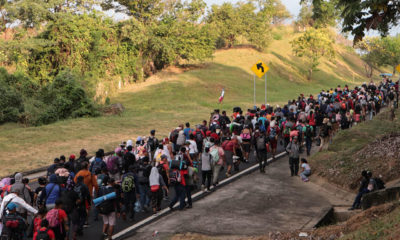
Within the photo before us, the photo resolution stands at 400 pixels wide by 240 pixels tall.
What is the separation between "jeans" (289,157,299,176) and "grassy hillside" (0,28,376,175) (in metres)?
9.95

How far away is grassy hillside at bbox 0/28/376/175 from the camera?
22.0 meters

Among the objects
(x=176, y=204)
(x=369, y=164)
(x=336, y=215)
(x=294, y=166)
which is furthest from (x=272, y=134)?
(x=176, y=204)

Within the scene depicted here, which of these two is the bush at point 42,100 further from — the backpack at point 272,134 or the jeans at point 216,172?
the jeans at point 216,172

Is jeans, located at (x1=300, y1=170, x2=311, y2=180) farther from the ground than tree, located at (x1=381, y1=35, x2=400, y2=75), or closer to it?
closer to it

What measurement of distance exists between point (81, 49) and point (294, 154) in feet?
92.4

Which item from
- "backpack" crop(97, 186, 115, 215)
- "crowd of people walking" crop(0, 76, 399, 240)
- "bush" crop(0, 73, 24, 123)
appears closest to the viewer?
"crowd of people walking" crop(0, 76, 399, 240)

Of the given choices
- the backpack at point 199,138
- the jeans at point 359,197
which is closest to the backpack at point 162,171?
the backpack at point 199,138

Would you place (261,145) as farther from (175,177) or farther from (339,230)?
(339,230)

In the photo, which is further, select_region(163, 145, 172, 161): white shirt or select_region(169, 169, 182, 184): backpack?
select_region(163, 145, 172, 161): white shirt

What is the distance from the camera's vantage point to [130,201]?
443 inches

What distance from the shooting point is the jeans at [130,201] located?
1118cm

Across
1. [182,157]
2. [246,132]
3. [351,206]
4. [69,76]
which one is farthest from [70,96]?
[351,206]

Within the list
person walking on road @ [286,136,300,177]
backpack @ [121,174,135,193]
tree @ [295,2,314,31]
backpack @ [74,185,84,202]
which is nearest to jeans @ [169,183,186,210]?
backpack @ [121,174,135,193]

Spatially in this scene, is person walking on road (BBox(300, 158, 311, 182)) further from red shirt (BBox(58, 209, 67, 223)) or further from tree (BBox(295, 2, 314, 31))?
tree (BBox(295, 2, 314, 31))
